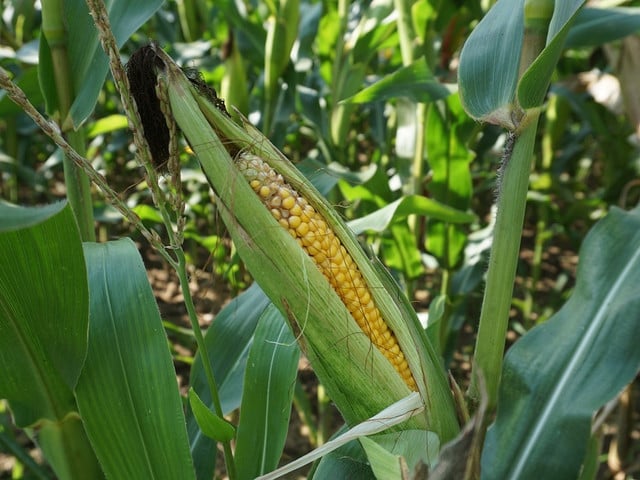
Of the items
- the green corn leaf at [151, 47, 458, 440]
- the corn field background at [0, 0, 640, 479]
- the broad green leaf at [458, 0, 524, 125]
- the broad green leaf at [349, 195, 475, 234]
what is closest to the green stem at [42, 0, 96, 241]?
the corn field background at [0, 0, 640, 479]

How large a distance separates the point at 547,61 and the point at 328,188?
2.33 feet

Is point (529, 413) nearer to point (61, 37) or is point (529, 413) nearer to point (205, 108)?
point (205, 108)

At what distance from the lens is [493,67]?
851 mm

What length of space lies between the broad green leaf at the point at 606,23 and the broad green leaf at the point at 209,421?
1088 mm

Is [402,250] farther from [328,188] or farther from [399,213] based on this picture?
[399,213]

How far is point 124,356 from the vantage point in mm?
898

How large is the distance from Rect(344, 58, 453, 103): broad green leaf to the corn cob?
0.65m

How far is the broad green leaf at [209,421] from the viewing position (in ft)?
2.64

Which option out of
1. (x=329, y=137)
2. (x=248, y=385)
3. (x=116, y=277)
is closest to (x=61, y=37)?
(x=116, y=277)

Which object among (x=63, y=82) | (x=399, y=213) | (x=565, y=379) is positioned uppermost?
(x=63, y=82)

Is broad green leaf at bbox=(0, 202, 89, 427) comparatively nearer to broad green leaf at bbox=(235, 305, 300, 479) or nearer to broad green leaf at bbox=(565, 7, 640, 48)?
broad green leaf at bbox=(235, 305, 300, 479)

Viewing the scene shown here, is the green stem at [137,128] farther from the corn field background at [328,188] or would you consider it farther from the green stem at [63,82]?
the green stem at [63,82]

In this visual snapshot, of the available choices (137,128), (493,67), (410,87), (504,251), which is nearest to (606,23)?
(410,87)

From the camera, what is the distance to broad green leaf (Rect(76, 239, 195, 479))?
885 mm
